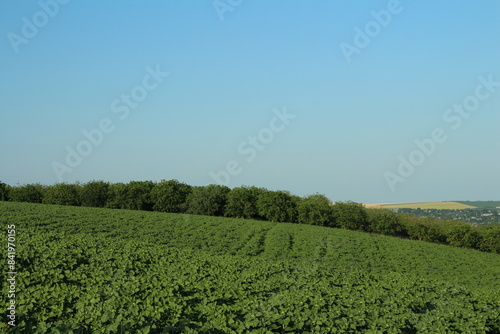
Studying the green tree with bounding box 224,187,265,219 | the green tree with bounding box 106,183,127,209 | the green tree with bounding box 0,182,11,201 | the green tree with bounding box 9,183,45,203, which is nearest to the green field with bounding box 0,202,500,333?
the green tree with bounding box 224,187,265,219

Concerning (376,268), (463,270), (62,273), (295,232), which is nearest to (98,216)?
(295,232)

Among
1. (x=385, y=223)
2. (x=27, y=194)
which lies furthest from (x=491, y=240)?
(x=27, y=194)

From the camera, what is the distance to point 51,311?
9.24m

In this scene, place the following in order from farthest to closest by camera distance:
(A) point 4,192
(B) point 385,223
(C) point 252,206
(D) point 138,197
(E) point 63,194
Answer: (A) point 4,192 → (E) point 63,194 → (D) point 138,197 → (C) point 252,206 → (B) point 385,223

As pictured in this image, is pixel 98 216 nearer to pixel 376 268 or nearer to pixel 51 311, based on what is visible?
pixel 376 268

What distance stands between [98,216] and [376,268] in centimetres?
2641

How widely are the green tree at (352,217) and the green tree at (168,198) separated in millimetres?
20169

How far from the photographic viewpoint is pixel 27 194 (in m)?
58.5

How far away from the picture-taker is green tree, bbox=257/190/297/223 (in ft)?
178

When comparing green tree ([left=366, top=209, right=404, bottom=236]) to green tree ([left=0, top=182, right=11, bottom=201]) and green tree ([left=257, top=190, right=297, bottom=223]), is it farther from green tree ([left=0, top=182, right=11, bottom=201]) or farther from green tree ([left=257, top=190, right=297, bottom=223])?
green tree ([left=0, top=182, right=11, bottom=201])

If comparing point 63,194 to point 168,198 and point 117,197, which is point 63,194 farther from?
point 168,198

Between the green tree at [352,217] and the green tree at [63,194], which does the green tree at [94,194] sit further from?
A: the green tree at [352,217]

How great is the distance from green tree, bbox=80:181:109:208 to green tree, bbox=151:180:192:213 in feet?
23.6

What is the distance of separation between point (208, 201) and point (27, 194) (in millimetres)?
25550
